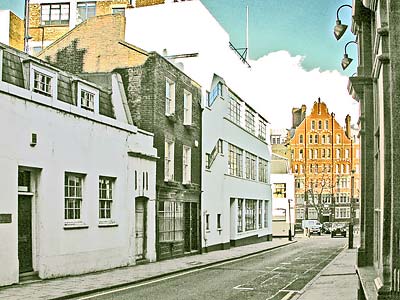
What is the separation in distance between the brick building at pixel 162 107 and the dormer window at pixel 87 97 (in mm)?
3437

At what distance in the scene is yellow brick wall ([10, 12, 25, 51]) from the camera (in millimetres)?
52406

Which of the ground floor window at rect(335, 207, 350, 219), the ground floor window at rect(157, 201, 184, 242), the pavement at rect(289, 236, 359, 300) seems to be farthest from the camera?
the ground floor window at rect(335, 207, 350, 219)

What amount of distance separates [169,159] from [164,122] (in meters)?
1.95

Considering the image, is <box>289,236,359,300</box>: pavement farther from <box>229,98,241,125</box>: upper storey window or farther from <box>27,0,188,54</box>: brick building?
<box>27,0,188,54</box>: brick building

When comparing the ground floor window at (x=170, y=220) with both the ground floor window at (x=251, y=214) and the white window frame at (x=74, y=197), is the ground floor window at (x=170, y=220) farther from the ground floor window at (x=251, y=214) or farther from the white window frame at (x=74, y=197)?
the ground floor window at (x=251, y=214)

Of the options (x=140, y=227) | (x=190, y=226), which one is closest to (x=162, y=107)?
(x=140, y=227)

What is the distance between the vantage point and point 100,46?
31.1 m

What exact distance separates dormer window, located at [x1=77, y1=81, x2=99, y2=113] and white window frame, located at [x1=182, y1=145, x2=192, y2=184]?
925 cm

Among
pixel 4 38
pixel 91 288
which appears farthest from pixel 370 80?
pixel 4 38

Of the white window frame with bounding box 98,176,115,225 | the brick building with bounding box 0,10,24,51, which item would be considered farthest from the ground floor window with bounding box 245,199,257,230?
the white window frame with bounding box 98,176,115,225

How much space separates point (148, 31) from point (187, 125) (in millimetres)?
7538

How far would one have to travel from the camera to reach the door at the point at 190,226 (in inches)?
1329

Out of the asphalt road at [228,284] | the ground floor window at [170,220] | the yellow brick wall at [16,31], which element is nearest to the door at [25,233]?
the asphalt road at [228,284]

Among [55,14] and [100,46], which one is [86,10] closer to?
[55,14]
